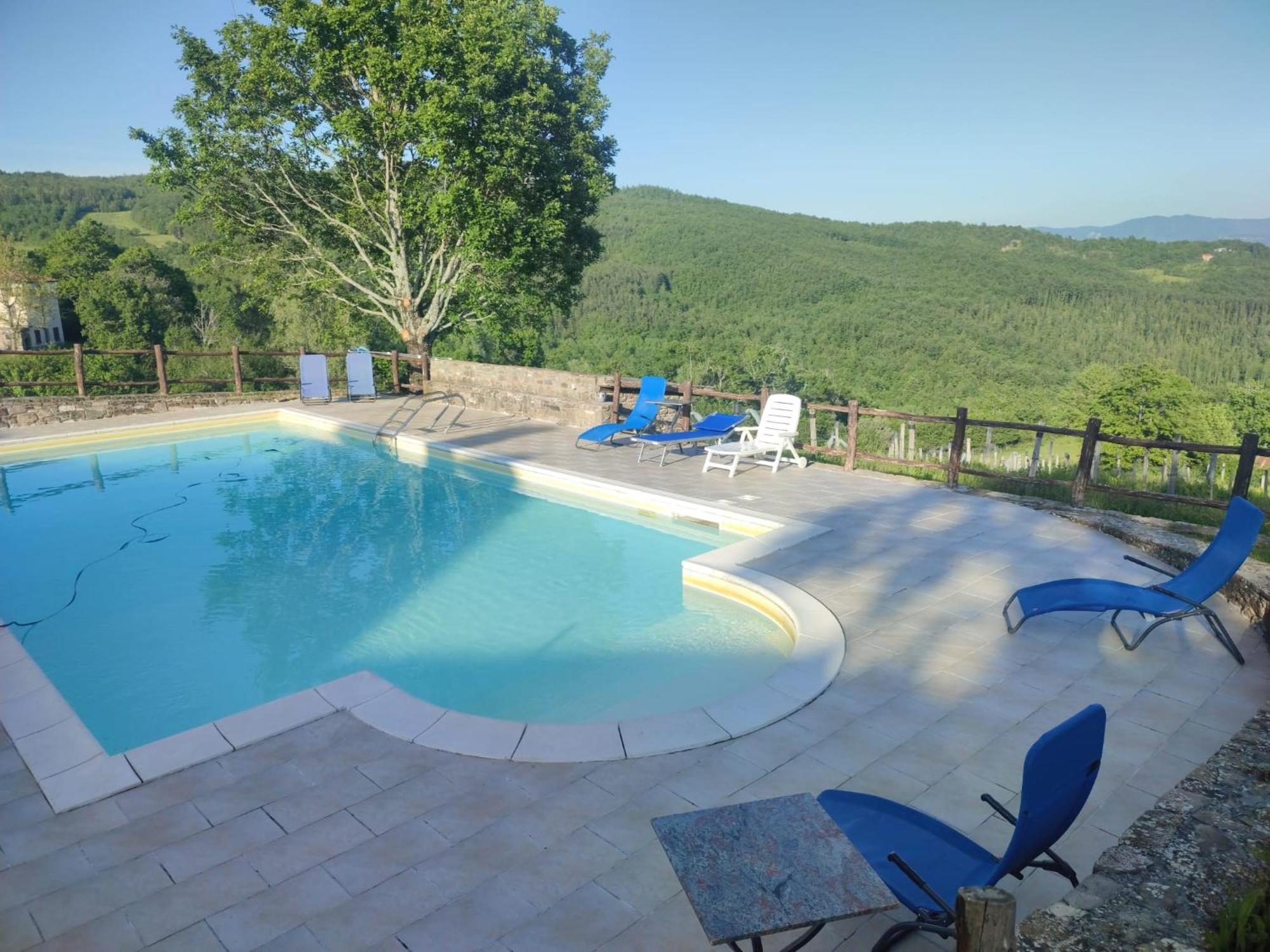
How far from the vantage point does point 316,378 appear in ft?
45.9

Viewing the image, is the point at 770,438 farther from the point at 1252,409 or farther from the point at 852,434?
the point at 1252,409

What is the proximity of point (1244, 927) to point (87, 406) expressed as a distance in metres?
15.2

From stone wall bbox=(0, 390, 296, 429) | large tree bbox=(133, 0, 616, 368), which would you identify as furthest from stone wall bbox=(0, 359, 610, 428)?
large tree bbox=(133, 0, 616, 368)

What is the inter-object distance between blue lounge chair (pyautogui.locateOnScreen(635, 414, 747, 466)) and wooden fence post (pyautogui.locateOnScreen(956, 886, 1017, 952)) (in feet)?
25.8

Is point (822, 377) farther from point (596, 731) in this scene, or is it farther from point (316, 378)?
point (596, 731)

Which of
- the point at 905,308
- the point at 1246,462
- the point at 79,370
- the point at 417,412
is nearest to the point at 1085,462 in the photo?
the point at 1246,462

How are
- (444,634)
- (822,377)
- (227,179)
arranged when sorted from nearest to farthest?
(444,634)
(227,179)
(822,377)

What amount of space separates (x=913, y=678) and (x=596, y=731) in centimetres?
180

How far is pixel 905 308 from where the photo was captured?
67.2m

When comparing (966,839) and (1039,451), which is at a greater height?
(1039,451)

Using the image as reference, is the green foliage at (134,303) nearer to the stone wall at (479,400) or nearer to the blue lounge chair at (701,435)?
the stone wall at (479,400)

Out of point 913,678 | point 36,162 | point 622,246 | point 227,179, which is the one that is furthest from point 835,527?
point 622,246

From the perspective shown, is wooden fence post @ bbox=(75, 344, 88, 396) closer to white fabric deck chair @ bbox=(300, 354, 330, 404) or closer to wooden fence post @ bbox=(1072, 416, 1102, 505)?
white fabric deck chair @ bbox=(300, 354, 330, 404)

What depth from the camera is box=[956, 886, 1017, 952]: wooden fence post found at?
143 centimetres
